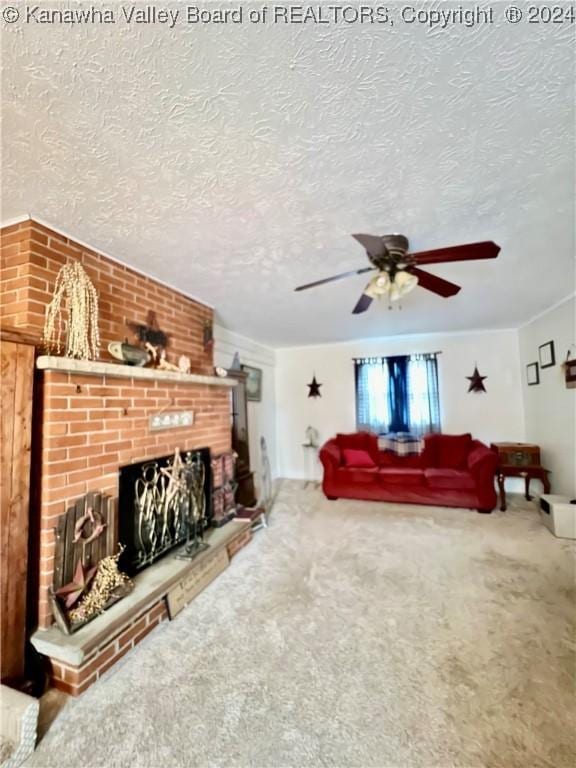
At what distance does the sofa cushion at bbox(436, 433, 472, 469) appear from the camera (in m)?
4.33

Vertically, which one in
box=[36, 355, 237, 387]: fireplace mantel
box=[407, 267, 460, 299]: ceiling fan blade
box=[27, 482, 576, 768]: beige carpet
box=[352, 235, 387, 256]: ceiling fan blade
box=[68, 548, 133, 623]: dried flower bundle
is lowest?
box=[27, 482, 576, 768]: beige carpet

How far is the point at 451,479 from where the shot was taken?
394cm

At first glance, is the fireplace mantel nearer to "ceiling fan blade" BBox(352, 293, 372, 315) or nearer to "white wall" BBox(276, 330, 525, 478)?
"ceiling fan blade" BBox(352, 293, 372, 315)

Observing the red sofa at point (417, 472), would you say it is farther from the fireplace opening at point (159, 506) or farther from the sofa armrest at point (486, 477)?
the fireplace opening at point (159, 506)

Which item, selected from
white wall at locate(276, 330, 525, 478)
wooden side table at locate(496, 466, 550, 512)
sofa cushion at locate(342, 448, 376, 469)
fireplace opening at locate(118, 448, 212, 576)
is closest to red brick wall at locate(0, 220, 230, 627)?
fireplace opening at locate(118, 448, 212, 576)

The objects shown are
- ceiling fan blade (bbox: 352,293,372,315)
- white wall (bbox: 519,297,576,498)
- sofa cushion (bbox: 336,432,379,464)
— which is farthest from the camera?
sofa cushion (bbox: 336,432,379,464)

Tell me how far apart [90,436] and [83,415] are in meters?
0.13

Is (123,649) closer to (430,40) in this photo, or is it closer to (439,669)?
(439,669)

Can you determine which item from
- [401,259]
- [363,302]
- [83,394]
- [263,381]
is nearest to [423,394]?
[263,381]

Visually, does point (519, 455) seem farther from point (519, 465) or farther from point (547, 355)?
point (547, 355)

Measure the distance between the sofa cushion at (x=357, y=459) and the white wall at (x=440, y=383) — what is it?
730mm

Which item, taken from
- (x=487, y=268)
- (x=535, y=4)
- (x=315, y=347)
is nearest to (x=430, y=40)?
(x=535, y=4)

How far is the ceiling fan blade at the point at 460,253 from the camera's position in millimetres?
1582

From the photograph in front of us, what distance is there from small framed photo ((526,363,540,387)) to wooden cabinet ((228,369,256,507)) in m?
3.67
